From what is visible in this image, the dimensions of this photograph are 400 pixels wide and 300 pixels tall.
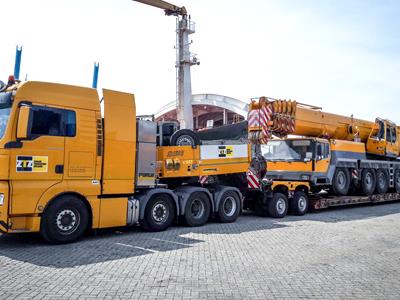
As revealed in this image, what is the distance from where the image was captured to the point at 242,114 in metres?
39.4

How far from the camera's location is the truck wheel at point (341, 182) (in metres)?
16.1

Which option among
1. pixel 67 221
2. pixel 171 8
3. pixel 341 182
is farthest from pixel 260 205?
pixel 171 8

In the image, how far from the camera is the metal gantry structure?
3919 cm

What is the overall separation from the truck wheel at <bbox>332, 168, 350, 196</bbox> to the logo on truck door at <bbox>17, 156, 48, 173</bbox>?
37.3 feet

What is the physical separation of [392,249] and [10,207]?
24.5 ft

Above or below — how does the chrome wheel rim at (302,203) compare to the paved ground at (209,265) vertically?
above

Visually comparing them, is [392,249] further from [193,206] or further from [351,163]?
[351,163]

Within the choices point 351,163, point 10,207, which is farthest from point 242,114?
point 10,207

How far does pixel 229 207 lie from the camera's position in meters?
12.2

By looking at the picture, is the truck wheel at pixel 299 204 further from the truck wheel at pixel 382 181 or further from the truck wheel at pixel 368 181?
the truck wheel at pixel 382 181

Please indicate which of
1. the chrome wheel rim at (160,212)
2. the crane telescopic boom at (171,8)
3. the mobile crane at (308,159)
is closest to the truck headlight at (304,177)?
Result: the mobile crane at (308,159)

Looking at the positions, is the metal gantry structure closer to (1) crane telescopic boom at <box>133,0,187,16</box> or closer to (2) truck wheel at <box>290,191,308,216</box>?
(1) crane telescopic boom at <box>133,0,187,16</box>

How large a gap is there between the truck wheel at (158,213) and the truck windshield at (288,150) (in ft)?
20.8

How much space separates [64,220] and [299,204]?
8500 mm
